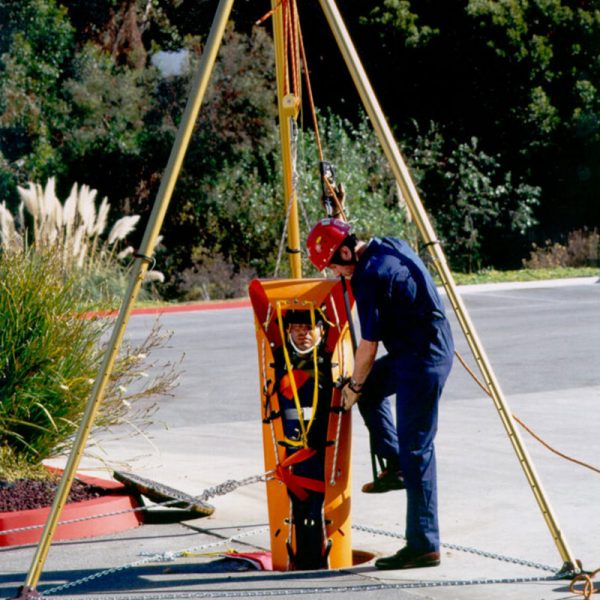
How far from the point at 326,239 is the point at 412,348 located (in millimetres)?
682

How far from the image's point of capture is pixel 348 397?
594 cm

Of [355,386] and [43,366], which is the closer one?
[355,386]

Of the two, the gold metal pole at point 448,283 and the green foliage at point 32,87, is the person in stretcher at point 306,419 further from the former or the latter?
the green foliage at point 32,87

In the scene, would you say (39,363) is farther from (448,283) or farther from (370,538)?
(448,283)

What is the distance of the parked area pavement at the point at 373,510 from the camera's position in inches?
228

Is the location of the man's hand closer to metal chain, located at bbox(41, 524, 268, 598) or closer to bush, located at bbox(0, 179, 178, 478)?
metal chain, located at bbox(41, 524, 268, 598)

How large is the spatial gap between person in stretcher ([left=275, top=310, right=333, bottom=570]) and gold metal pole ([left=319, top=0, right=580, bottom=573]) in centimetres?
68

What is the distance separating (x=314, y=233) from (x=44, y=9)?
21.5 meters

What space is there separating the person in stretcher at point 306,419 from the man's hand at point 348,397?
0.09 meters

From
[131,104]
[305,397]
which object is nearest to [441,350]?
[305,397]

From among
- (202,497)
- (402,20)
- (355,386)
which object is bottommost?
(202,497)

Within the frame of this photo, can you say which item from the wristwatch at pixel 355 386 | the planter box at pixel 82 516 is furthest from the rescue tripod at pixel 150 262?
the planter box at pixel 82 516

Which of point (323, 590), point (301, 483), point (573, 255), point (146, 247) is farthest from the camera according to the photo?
point (573, 255)

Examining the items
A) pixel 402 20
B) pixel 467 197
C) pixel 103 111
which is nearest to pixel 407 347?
pixel 103 111
